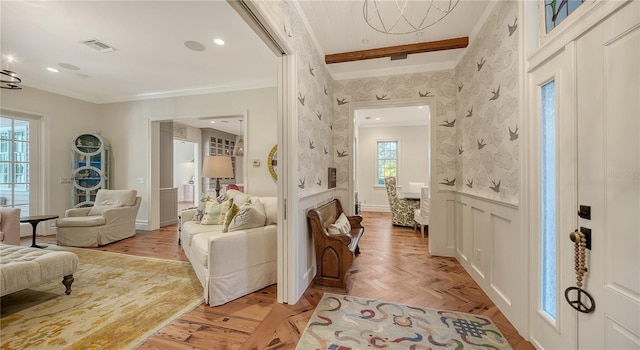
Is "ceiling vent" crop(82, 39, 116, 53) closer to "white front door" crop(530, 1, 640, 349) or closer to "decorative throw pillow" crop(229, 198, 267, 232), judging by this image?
"decorative throw pillow" crop(229, 198, 267, 232)

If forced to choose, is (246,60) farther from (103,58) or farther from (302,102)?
(103,58)

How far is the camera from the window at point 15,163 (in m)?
4.28

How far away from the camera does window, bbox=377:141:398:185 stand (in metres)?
7.52

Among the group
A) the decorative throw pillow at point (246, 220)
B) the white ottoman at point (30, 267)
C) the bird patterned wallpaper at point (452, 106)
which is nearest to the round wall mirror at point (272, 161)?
the bird patterned wallpaper at point (452, 106)

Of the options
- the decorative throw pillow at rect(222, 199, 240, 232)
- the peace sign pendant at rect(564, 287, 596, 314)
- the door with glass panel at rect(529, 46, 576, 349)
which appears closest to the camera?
the peace sign pendant at rect(564, 287, 596, 314)

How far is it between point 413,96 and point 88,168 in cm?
625

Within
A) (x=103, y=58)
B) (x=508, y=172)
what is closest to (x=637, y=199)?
(x=508, y=172)

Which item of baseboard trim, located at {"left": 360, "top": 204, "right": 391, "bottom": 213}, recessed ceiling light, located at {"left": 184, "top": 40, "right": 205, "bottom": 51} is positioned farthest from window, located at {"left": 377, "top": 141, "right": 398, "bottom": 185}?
recessed ceiling light, located at {"left": 184, "top": 40, "right": 205, "bottom": 51}

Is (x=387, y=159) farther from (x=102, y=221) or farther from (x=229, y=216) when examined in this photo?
(x=102, y=221)

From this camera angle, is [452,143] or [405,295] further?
[452,143]

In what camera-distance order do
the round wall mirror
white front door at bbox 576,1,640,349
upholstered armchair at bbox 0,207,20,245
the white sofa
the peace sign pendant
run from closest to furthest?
1. white front door at bbox 576,1,640,349
2. the peace sign pendant
3. the white sofa
4. upholstered armchair at bbox 0,207,20,245
5. the round wall mirror

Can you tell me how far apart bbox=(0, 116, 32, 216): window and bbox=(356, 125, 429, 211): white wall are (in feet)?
24.4

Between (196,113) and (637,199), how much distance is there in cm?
533

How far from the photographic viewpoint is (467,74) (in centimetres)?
287
